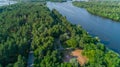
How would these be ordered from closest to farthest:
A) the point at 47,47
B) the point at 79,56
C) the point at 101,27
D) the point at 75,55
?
the point at 47,47
the point at 79,56
the point at 75,55
the point at 101,27

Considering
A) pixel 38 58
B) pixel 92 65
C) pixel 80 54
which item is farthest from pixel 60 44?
pixel 92 65

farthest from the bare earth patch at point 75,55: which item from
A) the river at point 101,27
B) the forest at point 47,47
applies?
the river at point 101,27

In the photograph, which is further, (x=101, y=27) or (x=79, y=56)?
(x=101, y=27)

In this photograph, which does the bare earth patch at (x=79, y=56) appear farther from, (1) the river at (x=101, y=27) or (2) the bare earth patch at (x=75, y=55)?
(1) the river at (x=101, y=27)

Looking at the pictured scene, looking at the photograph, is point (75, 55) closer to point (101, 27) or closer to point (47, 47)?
point (47, 47)

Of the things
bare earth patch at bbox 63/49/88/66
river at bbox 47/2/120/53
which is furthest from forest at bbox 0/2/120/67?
river at bbox 47/2/120/53

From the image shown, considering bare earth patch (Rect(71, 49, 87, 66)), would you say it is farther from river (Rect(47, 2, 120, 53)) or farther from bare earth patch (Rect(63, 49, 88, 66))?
river (Rect(47, 2, 120, 53))

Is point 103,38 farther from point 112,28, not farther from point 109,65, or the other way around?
point 109,65

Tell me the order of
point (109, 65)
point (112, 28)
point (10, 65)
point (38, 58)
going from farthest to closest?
point (112, 28) < point (38, 58) < point (109, 65) < point (10, 65)

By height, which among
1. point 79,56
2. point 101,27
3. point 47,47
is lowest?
point 101,27

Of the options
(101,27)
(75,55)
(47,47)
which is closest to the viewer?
(47,47)

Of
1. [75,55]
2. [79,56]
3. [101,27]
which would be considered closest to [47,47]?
[75,55]
